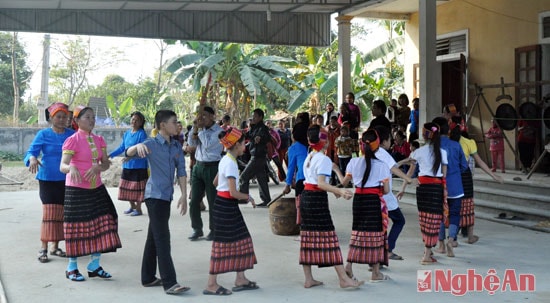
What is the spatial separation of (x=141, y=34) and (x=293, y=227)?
8.99 meters

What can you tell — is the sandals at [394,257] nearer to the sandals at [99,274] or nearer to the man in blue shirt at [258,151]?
the sandals at [99,274]

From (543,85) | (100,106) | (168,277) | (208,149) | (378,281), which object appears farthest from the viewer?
(100,106)

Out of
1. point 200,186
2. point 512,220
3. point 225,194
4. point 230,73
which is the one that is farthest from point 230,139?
point 230,73

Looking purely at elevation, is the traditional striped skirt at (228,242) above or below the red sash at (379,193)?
below

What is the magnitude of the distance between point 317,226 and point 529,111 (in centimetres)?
850

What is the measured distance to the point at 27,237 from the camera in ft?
29.0

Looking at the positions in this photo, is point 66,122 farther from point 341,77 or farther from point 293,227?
point 341,77

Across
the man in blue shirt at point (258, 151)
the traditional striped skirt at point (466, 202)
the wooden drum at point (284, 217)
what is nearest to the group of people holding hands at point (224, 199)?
the traditional striped skirt at point (466, 202)

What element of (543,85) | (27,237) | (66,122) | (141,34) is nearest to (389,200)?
(66,122)

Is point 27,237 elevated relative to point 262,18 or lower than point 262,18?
lower

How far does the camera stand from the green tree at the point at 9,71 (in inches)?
1435

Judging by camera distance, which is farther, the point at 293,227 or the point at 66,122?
the point at 293,227

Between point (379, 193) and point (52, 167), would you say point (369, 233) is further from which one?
point (52, 167)

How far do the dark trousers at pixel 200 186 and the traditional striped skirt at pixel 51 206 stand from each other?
1.88 meters
